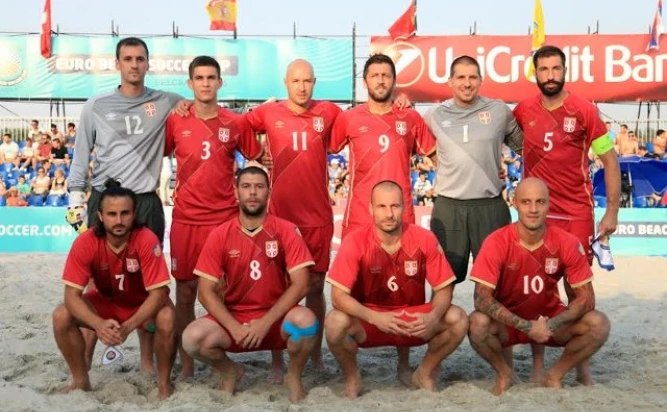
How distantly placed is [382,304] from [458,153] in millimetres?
1165

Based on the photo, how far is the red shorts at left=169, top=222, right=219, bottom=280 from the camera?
5.30 metres

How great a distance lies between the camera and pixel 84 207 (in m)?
5.16

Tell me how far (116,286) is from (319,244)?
141 centimetres

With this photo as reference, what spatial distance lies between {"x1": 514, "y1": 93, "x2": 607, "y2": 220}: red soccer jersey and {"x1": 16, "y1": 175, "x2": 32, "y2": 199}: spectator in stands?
518 inches

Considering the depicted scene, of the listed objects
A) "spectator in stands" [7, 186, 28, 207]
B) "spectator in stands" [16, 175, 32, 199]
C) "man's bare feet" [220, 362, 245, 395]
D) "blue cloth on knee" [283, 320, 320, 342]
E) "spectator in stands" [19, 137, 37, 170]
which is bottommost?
"man's bare feet" [220, 362, 245, 395]

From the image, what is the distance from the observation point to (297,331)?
4633mm

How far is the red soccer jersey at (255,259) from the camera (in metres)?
4.82

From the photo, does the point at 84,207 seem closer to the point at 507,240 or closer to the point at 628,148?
the point at 507,240

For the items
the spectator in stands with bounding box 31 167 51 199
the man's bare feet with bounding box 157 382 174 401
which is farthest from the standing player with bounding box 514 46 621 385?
the spectator in stands with bounding box 31 167 51 199

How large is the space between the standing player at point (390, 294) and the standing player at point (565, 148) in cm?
89

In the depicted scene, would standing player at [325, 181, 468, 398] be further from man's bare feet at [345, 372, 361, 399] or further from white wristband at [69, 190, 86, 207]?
white wristband at [69, 190, 86, 207]

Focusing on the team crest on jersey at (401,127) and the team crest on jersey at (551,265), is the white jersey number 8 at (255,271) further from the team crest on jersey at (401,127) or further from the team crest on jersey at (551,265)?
the team crest on jersey at (551,265)

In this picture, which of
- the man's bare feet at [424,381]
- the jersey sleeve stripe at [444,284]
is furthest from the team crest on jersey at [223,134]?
the man's bare feet at [424,381]

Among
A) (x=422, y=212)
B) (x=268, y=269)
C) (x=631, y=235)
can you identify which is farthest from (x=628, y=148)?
(x=268, y=269)
